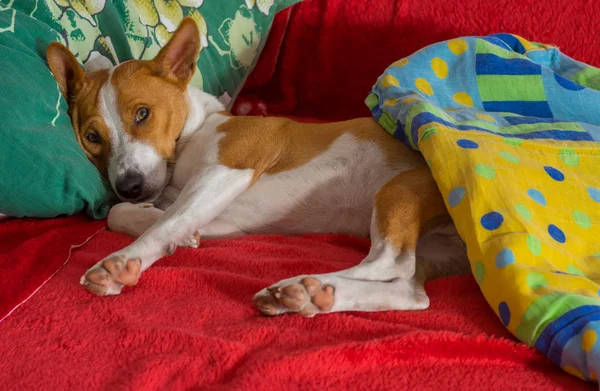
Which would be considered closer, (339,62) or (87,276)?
(87,276)

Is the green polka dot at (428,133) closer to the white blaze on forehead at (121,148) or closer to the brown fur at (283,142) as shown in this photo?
the brown fur at (283,142)

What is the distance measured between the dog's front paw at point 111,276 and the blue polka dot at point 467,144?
0.98m

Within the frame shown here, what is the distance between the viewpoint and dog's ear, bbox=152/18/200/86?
2248 mm

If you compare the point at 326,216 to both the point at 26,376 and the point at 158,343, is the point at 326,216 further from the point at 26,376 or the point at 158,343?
the point at 26,376

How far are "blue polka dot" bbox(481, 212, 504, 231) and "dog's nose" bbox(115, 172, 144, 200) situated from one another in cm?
120

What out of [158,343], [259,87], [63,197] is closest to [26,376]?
[158,343]

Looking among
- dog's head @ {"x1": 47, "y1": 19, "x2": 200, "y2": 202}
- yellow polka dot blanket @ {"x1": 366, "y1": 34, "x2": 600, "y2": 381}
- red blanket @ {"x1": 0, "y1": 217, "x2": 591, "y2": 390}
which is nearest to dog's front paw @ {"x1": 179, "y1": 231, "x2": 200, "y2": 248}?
red blanket @ {"x1": 0, "y1": 217, "x2": 591, "y2": 390}

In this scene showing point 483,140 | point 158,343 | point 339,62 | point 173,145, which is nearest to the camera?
point 158,343

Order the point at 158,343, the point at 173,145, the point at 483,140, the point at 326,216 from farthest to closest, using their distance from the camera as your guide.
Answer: the point at 173,145 < the point at 326,216 < the point at 483,140 < the point at 158,343

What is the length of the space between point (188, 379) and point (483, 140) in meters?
1.13

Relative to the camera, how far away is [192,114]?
2.37 metres

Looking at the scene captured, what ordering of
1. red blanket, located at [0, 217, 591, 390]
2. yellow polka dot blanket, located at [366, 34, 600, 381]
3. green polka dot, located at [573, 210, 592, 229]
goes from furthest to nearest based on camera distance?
green polka dot, located at [573, 210, 592, 229]
yellow polka dot blanket, located at [366, 34, 600, 381]
red blanket, located at [0, 217, 591, 390]

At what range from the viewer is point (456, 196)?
5.40ft

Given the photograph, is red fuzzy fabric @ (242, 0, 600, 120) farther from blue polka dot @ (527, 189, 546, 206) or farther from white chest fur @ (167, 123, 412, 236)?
blue polka dot @ (527, 189, 546, 206)
